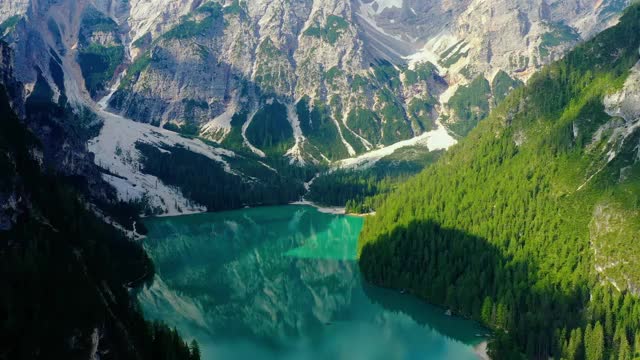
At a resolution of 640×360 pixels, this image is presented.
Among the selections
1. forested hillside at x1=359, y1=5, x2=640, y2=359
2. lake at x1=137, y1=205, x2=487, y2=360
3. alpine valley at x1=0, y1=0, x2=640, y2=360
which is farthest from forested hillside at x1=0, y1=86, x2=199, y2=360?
forested hillside at x1=359, y1=5, x2=640, y2=359

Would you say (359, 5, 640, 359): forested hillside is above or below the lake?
above

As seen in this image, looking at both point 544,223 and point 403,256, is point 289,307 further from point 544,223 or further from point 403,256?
point 544,223

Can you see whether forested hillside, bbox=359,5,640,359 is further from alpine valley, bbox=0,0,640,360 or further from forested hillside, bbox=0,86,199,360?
forested hillside, bbox=0,86,199,360

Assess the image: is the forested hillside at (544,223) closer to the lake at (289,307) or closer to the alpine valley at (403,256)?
the alpine valley at (403,256)

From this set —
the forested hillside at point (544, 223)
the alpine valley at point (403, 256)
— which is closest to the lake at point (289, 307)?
the alpine valley at point (403, 256)

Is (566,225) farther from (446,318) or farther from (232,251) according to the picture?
(232,251)
